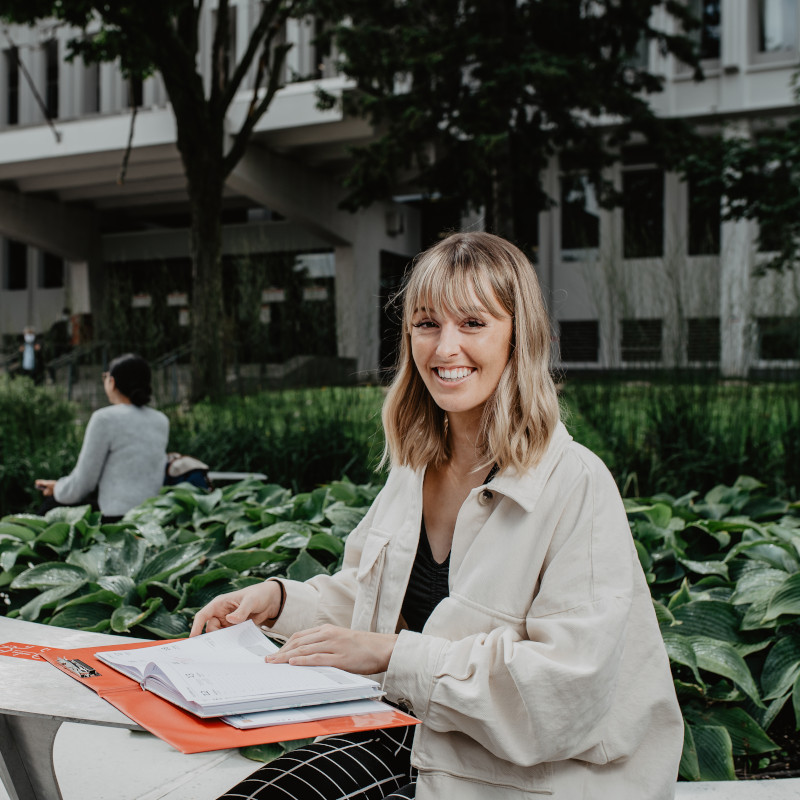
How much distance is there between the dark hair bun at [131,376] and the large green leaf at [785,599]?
3519 mm

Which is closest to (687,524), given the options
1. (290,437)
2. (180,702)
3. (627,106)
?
(180,702)

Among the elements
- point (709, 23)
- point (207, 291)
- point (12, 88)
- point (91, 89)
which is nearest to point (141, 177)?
point (91, 89)

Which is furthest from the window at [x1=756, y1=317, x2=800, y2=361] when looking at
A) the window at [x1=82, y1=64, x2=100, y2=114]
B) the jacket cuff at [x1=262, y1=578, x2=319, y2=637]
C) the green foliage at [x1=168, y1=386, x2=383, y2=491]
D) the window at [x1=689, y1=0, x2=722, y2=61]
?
the window at [x1=82, y1=64, x2=100, y2=114]

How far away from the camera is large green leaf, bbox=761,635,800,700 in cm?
250

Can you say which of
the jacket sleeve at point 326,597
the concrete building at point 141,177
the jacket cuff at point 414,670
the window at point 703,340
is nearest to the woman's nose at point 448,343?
the jacket sleeve at point 326,597

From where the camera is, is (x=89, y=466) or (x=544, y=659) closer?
(x=544, y=659)

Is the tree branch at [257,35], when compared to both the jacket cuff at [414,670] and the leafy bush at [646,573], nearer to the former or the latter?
the leafy bush at [646,573]

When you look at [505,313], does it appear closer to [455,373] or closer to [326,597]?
[455,373]

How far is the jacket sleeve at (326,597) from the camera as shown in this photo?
1784 mm

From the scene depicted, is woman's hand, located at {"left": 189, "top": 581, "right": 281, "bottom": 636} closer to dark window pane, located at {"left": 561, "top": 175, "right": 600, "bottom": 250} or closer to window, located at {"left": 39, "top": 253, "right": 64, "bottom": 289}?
dark window pane, located at {"left": 561, "top": 175, "right": 600, "bottom": 250}

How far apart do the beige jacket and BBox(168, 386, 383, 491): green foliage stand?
432cm

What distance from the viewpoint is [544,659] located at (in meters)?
1.30

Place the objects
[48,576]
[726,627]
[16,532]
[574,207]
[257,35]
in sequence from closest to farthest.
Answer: [726,627] → [48,576] → [16,532] → [257,35] → [574,207]

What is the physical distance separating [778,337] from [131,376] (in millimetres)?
4133
